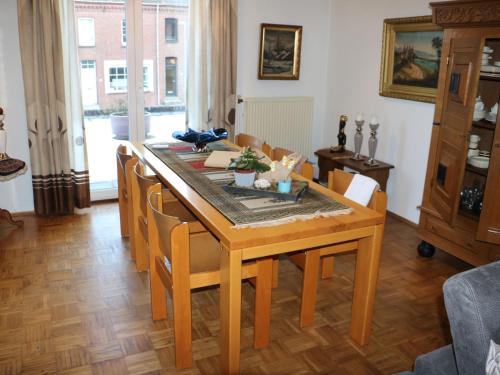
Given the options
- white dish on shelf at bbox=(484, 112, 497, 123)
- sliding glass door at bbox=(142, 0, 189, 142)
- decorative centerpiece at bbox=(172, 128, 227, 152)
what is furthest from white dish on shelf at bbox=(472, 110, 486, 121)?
sliding glass door at bbox=(142, 0, 189, 142)

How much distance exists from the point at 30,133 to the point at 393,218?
10.8ft

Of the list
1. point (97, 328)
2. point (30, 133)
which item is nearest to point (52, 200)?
point (30, 133)

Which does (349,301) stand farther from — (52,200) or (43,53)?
(43,53)

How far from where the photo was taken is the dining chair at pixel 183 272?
2.10 metres

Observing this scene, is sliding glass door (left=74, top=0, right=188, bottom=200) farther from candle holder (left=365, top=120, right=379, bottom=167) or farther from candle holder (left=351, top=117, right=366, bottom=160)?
candle holder (left=365, top=120, right=379, bottom=167)

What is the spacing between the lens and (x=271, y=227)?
206cm

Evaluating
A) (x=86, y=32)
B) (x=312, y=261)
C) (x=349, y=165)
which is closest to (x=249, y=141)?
(x=349, y=165)

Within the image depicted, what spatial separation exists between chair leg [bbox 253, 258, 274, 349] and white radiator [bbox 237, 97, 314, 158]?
2752 mm

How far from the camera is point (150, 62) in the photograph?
4.54m

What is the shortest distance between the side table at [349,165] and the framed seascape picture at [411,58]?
651 millimetres

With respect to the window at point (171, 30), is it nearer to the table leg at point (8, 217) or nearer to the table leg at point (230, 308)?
the table leg at point (8, 217)

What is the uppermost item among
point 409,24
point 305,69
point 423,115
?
point 409,24

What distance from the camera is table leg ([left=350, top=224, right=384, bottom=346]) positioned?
233 cm

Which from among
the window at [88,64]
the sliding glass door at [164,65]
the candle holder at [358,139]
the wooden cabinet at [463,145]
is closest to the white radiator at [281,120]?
the sliding glass door at [164,65]
